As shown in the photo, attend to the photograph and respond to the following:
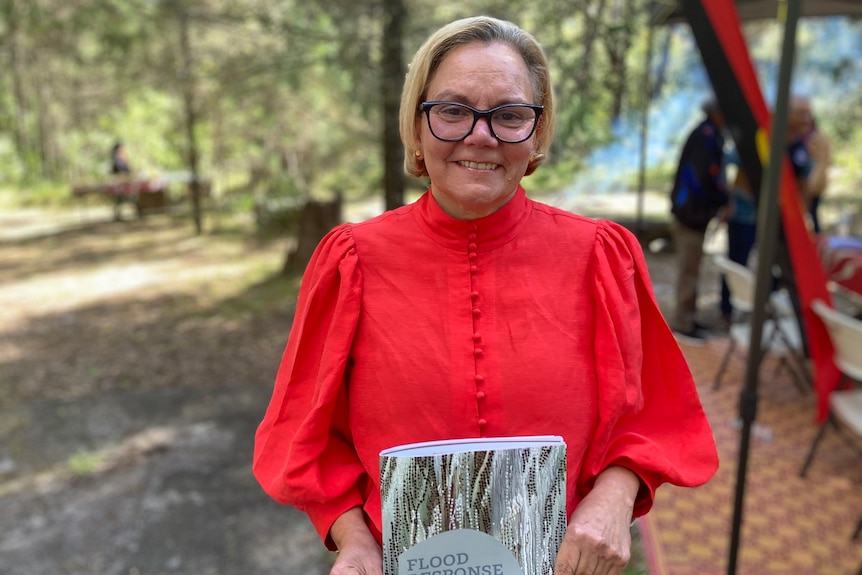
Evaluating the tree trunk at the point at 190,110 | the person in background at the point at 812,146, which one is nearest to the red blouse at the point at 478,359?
the person in background at the point at 812,146

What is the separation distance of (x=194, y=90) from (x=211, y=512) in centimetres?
821

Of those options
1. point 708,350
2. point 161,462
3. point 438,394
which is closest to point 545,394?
point 438,394

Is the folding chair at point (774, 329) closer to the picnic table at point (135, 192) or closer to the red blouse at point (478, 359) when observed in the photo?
the red blouse at point (478, 359)

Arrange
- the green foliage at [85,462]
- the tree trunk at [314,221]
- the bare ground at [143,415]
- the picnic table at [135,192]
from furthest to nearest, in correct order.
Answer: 1. the picnic table at [135,192]
2. the tree trunk at [314,221]
3. the green foliage at [85,462]
4. the bare ground at [143,415]

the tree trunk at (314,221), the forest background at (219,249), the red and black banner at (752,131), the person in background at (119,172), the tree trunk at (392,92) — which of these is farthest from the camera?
the person in background at (119,172)

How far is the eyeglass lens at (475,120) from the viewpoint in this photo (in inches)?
43.1

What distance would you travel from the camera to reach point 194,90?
33.6ft

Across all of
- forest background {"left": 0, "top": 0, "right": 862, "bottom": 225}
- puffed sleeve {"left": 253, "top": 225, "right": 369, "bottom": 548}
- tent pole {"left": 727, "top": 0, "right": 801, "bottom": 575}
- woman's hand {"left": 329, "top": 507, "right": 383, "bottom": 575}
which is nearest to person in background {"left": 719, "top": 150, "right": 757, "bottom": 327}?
forest background {"left": 0, "top": 0, "right": 862, "bottom": 225}

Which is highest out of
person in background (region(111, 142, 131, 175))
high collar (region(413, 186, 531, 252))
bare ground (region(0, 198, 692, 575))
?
high collar (region(413, 186, 531, 252))

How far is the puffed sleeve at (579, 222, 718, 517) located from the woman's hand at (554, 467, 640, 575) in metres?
0.03

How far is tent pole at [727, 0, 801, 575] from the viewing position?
6.31 ft

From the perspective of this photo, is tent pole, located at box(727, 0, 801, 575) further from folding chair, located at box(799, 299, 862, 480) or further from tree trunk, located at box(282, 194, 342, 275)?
tree trunk, located at box(282, 194, 342, 275)

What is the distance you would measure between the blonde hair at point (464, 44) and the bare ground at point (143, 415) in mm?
2605

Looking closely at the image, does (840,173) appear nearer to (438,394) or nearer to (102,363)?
(102,363)
